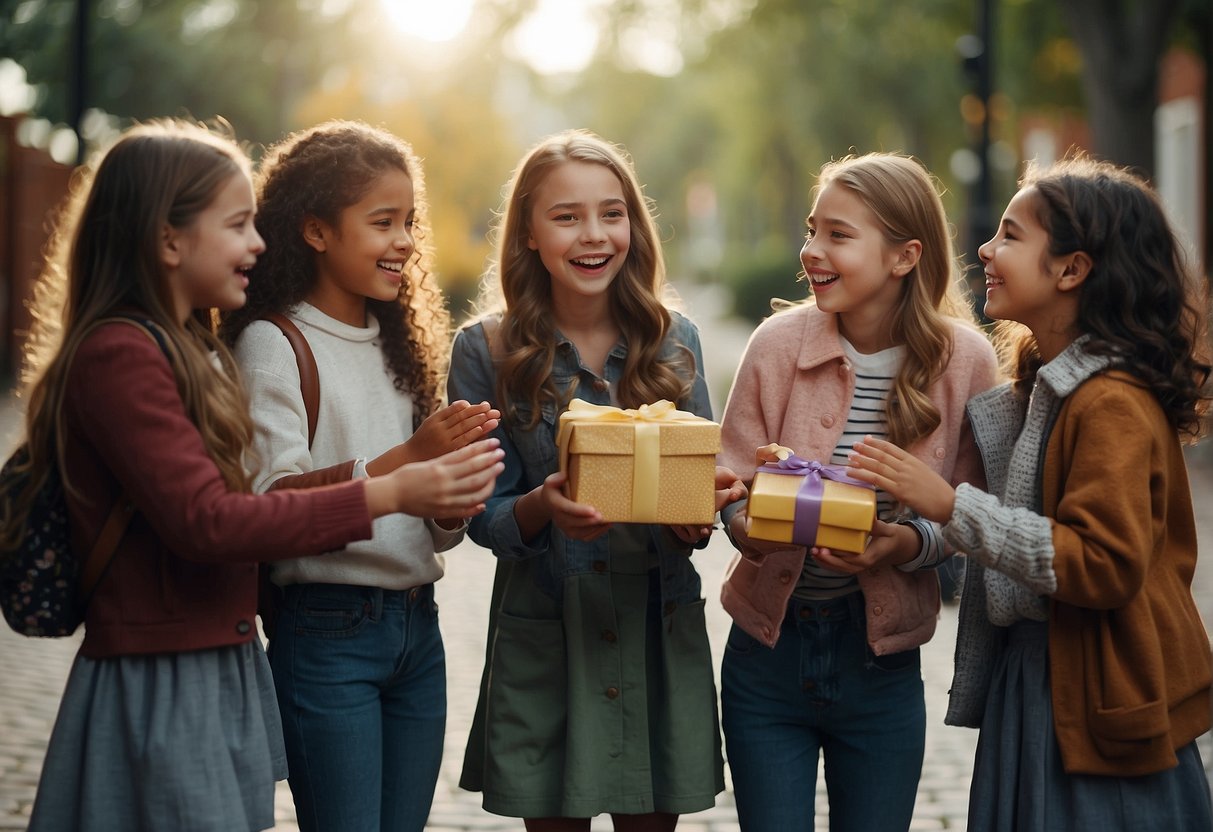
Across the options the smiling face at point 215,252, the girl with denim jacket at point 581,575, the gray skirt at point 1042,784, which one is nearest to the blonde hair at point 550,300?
the girl with denim jacket at point 581,575

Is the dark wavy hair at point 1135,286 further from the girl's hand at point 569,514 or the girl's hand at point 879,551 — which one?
the girl's hand at point 569,514

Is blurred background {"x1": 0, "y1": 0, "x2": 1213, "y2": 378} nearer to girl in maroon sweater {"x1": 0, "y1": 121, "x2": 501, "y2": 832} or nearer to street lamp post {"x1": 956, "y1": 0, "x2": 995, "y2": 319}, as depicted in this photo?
street lamp post {"x1": 956, "y1": 0, "x2": 995, "y2": 319}

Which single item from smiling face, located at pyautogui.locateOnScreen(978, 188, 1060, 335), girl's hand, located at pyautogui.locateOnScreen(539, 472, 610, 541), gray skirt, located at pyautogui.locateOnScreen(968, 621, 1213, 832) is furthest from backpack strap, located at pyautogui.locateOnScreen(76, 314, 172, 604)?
gray skirt, located at pyautogui.locateOnScreen(968, 621, 1213, 832)

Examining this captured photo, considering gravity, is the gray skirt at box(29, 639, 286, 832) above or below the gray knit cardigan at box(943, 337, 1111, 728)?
below

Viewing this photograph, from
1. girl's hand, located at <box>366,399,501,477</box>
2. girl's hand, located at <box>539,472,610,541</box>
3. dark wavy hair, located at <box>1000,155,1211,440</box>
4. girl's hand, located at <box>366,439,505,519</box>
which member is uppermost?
dark wavy hair, located at <box>1000,155,1211,440</box>

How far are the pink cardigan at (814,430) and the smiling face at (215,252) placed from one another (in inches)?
48.1

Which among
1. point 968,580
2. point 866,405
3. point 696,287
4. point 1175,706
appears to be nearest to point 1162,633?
point 1175,706

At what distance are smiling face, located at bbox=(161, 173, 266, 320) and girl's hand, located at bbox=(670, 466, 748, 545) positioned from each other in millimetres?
1101

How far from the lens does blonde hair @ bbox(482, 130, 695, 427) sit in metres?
3.31

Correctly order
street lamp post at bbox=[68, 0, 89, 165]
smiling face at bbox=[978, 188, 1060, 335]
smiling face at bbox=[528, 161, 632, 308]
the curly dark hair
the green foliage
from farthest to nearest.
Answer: the green foliage < street lamp post at bbox=[68, 0, 89, 165] < smiling face at bbox=[528, 161, 632, 308] < the curly dark hair < smiling face at bbox=[978, 188, 1060, 335]

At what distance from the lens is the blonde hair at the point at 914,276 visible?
10.3 ft

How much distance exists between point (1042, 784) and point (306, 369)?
1.78 meters

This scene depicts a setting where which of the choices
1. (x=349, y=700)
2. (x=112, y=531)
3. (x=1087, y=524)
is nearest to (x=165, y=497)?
(x=112, y=531)

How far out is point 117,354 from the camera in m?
2.54
